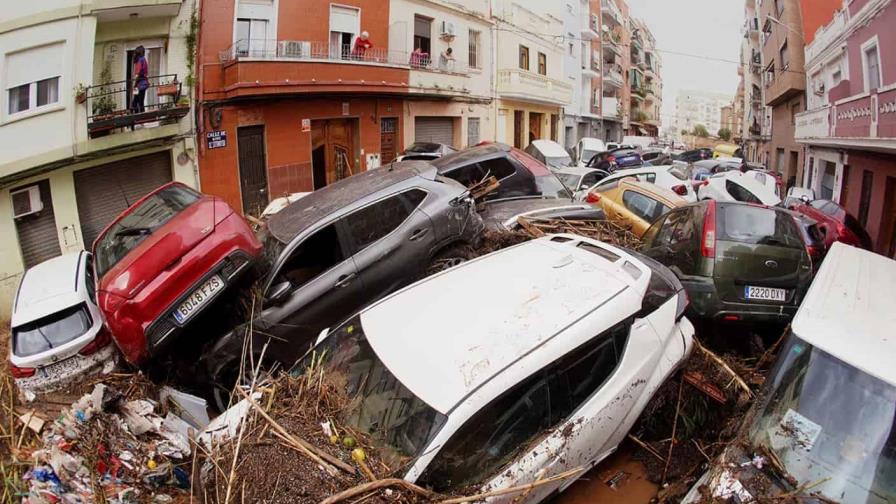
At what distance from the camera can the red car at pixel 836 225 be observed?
7.95m

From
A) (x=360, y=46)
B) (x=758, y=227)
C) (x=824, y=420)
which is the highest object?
(x=360, y=46)

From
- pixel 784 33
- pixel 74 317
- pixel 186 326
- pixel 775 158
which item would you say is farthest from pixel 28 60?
pixel 775 158

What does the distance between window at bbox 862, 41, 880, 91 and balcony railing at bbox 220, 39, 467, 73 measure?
11.9m

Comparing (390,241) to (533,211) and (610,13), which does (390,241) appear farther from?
(610,13)

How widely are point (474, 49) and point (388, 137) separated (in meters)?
6.74

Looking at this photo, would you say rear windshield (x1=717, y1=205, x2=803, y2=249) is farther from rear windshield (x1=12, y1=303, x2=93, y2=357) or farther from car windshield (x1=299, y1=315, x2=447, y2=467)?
rear windshield (x1=12, y1=303, x2=93, y2=357)

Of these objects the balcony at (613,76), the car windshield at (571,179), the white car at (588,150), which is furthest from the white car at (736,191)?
the balcony at (613,76)

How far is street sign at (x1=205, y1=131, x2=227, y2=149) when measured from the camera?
11.7 m

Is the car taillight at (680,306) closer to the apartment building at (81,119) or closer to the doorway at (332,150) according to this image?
the apartment building at (81,119)

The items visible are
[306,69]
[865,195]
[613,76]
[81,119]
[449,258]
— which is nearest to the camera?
[449,258]

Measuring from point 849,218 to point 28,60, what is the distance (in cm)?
1389

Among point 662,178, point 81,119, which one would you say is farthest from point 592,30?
point 81,119

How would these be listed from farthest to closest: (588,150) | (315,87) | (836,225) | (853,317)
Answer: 1. (588,150)
2. (315,87)
3. (836,225)
4. (853,317)

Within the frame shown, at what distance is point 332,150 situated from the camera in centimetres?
1514
